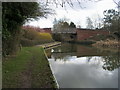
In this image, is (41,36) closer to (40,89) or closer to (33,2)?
(33,2)

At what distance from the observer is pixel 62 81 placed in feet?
20.4

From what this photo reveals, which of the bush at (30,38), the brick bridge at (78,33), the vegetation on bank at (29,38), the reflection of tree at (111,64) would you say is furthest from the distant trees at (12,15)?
the brick bridge at (78,33)

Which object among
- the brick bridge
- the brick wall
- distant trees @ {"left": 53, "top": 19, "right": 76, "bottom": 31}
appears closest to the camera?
the brick bridge

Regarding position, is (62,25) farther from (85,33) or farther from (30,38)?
(30,38)

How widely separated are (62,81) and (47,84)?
143 cm

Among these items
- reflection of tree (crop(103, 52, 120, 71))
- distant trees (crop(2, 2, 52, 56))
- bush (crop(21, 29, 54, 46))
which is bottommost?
reflection of tree (crop(103, 52, 120, 71))

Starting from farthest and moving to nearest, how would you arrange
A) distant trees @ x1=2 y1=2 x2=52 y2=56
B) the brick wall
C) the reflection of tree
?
1. the brick wall
2. the reflection of tree
3. distant trees @ x1=2 y1=2 x2=52 y2=56

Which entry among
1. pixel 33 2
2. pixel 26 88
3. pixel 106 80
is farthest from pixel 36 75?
pixel 33 2

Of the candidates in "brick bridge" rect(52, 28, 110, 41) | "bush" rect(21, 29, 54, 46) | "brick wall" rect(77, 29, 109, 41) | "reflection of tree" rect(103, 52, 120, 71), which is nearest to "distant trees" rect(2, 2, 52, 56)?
"reflection of tree" rect(103, 52, 120, 71)

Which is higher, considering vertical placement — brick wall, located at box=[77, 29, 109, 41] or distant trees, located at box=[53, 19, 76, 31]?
distant trees, located at box=[53, 19, 76, 31]

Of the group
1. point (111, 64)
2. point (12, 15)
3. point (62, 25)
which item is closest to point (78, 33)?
point (62, 25)

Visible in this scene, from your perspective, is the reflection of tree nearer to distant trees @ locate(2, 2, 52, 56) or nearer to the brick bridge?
distant trees @ locate(2, 2, 52, 56)

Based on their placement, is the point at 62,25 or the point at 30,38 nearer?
the point at 30,38

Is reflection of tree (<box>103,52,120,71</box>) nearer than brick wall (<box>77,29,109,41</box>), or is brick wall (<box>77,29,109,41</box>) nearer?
reflection of tree (<box>103,52,120,71</box>)
